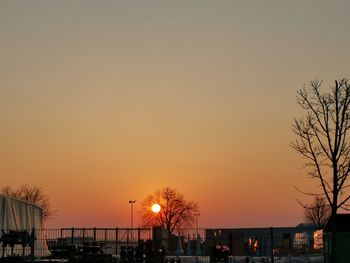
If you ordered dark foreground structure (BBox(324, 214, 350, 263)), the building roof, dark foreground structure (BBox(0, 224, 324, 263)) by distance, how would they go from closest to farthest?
dark foreground structure (BBox(324, 214, 350, 263)) < the building roof < dark foreground structure (BBox(0, 224, 324, 263))

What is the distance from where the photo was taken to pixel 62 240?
2066 inches

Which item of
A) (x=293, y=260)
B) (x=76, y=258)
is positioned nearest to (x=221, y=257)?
(x=293, y=260)

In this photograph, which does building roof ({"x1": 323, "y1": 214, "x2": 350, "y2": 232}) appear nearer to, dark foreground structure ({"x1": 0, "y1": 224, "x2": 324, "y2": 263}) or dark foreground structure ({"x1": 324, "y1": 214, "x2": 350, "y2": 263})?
dark foreground structure ({"x1": 324, "y1": 214, "x2": 350, "y2": 263})

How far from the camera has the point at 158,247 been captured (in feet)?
148

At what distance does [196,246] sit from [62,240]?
36.2 feet

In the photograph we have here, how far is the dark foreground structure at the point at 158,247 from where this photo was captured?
4197cm

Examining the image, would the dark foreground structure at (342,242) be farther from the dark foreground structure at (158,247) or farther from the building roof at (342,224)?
the dark foreground structure at (158,247)

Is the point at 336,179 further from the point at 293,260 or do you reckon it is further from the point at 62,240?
the point at 62,240

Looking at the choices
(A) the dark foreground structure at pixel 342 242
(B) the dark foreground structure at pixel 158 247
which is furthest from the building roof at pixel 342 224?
(B) the dark foreground structure at pixel 158 247

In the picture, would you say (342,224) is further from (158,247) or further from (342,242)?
(158,247)

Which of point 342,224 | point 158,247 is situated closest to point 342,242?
point 342,224

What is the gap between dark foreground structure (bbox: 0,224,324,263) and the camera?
138 ft

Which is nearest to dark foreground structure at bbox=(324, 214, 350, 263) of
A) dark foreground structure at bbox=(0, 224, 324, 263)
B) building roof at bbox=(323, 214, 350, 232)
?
building roof at bbox=(323, 214, 350, 232)

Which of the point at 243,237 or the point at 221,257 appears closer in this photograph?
the point at 221,257
